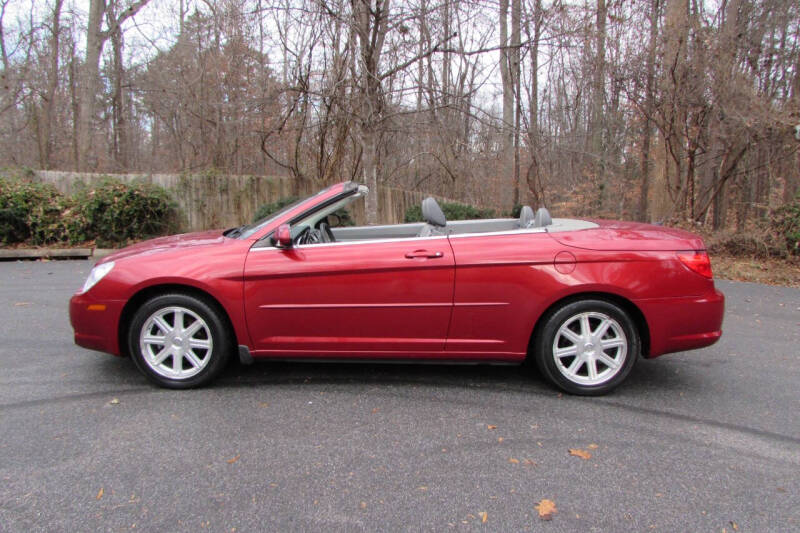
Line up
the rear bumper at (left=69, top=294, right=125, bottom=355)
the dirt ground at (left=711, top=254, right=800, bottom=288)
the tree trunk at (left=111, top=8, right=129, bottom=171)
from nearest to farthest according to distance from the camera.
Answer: the rear bumper at (left=69, top=294, right=125, bottom=355)
the dirt ground at (left=711, top=254, right=800, bottom=288)
the tree trunk at (left=111, top=8, right=129, bottom=171)

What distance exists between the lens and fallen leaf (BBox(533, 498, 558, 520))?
2.19m

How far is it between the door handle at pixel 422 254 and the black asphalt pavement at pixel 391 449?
0.97 m

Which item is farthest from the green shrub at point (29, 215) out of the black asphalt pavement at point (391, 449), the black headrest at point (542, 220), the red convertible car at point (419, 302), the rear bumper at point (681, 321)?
the rear bumper at point (681, 321)

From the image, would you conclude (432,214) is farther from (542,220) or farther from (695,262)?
(695,262)

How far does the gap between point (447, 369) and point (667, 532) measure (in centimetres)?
202

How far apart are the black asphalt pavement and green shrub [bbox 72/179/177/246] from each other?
745 centimetres

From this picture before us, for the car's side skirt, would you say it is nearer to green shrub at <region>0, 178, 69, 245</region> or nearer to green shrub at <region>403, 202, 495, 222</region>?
green shrub at <region>403, 202, 495, 222</region>

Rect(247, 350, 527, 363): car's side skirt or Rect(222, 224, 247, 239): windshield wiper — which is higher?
Rect(222, 224, 247, 239): windshield wiper

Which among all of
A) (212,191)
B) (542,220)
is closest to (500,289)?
(542,220)

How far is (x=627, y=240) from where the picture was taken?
340cm

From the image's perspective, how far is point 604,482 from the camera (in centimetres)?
243

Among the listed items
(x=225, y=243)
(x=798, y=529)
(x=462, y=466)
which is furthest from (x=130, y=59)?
(x=798, y=529)

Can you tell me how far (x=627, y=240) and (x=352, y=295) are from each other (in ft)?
6.45

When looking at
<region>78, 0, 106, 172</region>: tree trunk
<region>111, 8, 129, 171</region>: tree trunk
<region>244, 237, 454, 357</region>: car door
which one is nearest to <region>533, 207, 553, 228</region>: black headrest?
<region>244, 237, 454, 357</region>: car door
